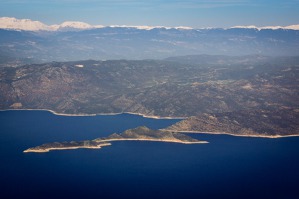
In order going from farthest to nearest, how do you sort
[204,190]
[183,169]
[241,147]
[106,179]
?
[241,147] → [183,169] → [106,179] → [204,190]

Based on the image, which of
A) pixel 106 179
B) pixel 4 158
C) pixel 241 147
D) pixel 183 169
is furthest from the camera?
pixel 241 147

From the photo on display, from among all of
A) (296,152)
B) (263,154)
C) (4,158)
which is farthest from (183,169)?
(4,158)

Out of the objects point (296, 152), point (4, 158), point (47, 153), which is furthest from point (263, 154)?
point (4, 158)

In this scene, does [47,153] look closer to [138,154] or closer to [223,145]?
[138,154]

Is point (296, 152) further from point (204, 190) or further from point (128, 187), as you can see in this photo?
point (128, 187)

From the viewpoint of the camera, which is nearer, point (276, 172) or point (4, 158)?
point (276, 172)

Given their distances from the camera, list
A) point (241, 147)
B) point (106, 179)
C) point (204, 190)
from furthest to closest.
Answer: point (241, 147)
point (106, 179)
point (204, 190)
